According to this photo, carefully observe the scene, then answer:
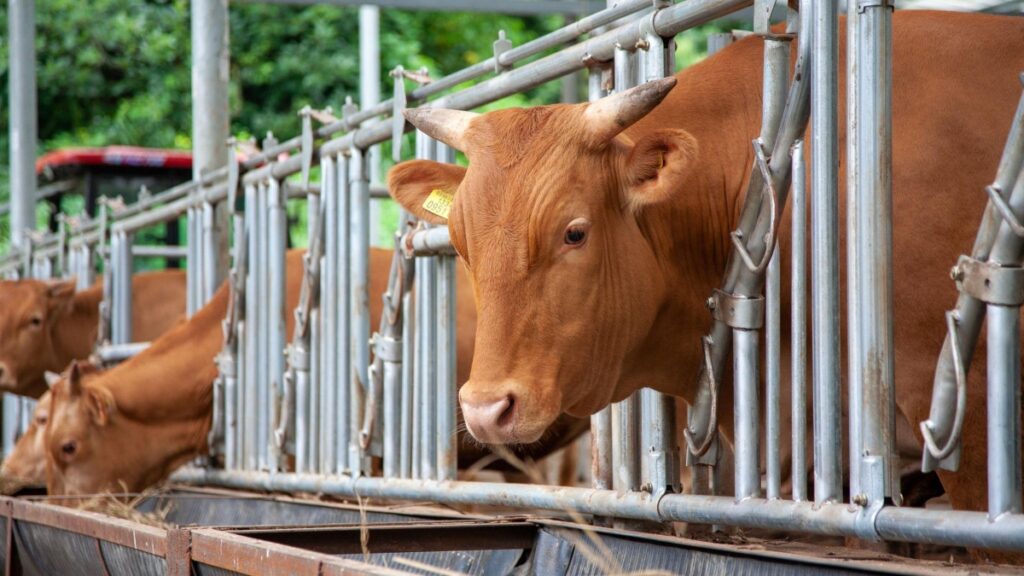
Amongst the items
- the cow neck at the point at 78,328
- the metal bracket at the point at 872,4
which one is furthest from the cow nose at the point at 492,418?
the cow neck at the point at 78,328

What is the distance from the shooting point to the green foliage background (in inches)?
862

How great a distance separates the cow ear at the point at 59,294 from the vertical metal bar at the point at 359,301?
4454mm

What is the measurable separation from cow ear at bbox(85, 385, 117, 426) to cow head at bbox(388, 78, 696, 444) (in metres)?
3.81

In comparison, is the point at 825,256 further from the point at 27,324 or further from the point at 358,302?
the point at 27,324

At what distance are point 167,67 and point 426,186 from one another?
19425 millimetres

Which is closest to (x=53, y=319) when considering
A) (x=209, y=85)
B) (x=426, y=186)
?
(x=209, y=85)

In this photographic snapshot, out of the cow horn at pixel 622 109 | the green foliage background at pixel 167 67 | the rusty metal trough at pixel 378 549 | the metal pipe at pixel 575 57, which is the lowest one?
the rusty metal trough at pixel 378 549

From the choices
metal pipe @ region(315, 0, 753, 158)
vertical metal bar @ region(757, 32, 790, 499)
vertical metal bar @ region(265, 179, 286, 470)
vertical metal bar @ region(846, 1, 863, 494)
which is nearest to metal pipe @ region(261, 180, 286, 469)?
vertical metal bar @ region(265, 179, 286, 470)

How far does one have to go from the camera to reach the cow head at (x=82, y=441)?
22.2 feet

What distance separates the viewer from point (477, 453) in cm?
656

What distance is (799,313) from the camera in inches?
126

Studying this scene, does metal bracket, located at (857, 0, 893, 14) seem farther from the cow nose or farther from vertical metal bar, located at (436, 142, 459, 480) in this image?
vertical metal bar, located at (436, 142, 459, 480)

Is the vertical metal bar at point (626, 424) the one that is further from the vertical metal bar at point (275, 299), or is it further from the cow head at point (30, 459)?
the cow head at point (30, 459)

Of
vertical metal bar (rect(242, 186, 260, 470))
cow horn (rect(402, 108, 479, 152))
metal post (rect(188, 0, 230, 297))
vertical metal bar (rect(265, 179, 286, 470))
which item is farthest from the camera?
metal post (rect(188, 0, 230, 297))
